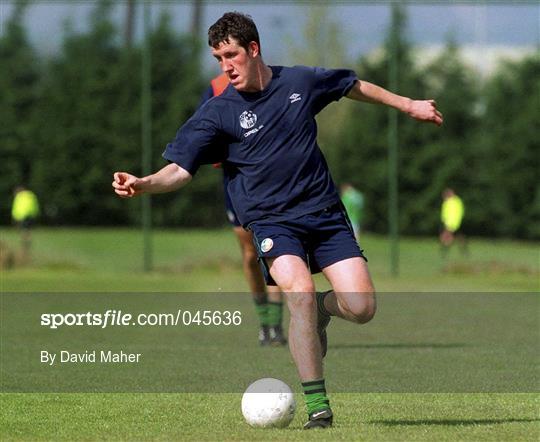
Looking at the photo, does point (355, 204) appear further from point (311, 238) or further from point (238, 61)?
point (238, 61)

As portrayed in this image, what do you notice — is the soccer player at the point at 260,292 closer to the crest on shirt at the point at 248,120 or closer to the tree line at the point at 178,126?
the crest on shirt at the point at 248,120

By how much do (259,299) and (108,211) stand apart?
1319cm

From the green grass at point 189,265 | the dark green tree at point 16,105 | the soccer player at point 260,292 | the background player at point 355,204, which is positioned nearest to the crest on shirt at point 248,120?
the soccer player at point 260,292

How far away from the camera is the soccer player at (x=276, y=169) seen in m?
6.43

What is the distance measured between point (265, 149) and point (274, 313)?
4.01 metres

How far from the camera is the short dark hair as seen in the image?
6.41m

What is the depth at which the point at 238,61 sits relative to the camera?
21.1 feet

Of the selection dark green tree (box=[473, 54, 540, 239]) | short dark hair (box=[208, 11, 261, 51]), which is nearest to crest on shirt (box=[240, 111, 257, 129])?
short dark hair (box=[208, 11, 261, 51])

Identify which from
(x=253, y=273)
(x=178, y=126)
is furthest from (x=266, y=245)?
(x=178, y=126)

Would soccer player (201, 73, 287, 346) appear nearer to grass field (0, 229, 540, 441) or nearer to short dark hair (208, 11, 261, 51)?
grass field (0, 229, 540, 441)

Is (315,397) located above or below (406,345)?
above

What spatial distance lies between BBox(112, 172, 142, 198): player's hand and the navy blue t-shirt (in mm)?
482

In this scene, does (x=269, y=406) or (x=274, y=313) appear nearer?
(x=269, y=406)

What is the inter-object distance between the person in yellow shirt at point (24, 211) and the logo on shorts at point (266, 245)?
16.2m
